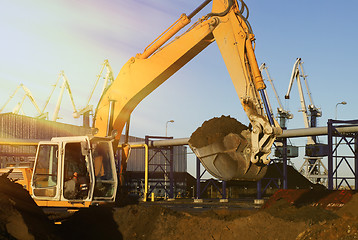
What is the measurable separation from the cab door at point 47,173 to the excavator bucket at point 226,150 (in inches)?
136

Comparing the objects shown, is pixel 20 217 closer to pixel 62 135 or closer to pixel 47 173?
pixel 47 173

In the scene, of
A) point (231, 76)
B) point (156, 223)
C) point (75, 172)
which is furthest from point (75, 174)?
point (231, 76)

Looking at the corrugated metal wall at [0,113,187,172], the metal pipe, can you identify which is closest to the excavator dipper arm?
the metal pipe

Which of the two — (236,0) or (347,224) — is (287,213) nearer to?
(347,224)

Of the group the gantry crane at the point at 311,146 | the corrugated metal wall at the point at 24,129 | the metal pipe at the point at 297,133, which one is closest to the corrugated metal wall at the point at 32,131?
the corrugated metal wall at the point at 24,129

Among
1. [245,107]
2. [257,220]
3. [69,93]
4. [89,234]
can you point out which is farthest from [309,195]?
[69,93]

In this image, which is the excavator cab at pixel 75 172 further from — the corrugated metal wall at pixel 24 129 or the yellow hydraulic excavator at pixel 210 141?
the corrugated metal wall at pixel 24 129

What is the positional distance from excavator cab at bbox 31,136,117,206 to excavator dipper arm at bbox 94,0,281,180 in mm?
2019

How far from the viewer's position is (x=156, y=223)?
11.2 meters

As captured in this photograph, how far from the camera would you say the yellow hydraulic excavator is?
10016 millimetres

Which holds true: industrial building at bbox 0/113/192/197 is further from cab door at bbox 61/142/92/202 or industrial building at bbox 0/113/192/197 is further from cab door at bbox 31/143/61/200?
cab door at bbox 61/142/92/202

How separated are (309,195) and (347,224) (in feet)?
24.8

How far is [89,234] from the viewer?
11.2 m

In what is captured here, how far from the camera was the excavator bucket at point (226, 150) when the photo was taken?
394 inches
